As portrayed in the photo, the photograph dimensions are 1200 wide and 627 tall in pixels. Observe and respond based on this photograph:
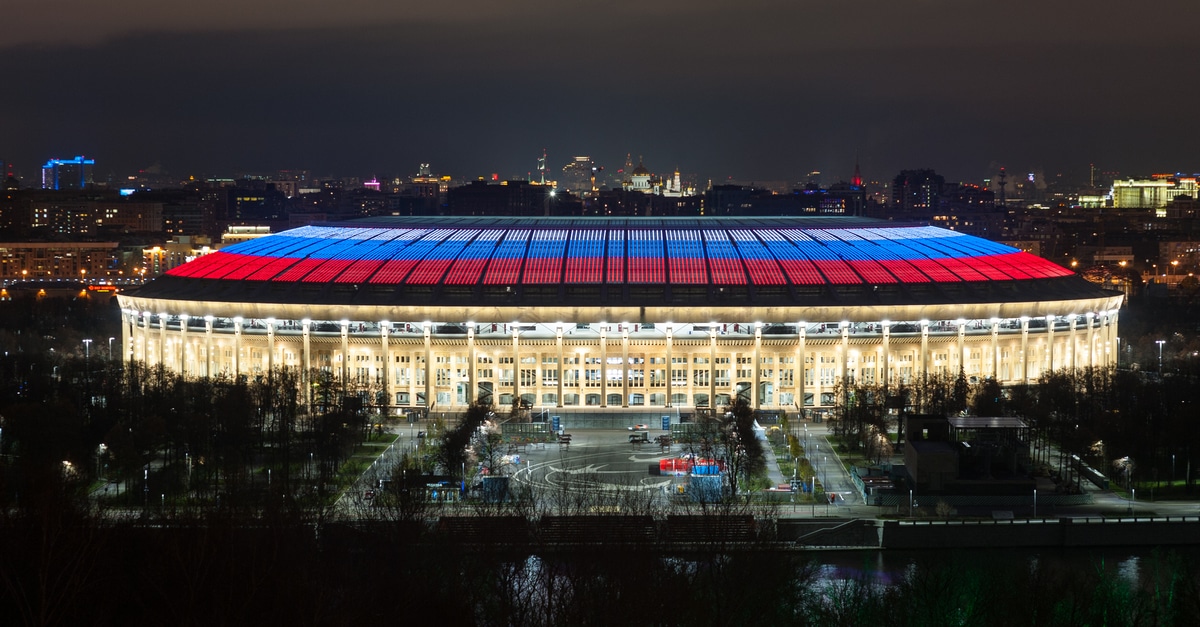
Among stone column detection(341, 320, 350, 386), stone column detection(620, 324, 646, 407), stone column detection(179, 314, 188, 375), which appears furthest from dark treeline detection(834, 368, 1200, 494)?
stone column detection(179, 314, 188, 375)

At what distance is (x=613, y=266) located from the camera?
79125mm

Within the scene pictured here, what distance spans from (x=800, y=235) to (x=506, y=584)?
49.2 metres

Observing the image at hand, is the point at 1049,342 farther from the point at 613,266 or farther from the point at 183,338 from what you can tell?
the point at 183,338

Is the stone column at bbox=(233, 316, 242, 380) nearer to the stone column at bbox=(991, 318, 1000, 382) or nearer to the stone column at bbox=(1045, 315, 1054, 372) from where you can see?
the stone column at bbox=(991, 318, 1000, 382)

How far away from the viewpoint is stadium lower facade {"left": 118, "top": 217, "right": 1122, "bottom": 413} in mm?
75312

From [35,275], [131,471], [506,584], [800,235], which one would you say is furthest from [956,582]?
[35,275]

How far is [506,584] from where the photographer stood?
39.6m

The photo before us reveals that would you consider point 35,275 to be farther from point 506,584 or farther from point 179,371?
point 506,584

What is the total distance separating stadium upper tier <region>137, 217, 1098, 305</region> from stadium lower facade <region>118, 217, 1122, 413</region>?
136 millimetres

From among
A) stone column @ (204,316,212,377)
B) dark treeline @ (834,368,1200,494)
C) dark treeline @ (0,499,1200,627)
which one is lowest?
dark treeline @ (0,499,1200,627)

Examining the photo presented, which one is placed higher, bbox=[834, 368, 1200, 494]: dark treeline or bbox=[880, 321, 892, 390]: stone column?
bbox=[880, 321, 892, 390]: stone column

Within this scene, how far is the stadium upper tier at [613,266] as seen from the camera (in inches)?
3017

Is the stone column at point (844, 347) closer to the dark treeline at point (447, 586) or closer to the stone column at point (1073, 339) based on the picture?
the stone column at point (1073, 339)

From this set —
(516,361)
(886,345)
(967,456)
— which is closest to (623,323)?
(516,361)
